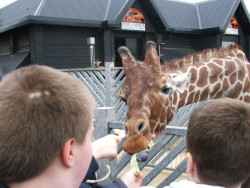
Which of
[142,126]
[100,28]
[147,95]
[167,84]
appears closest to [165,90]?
[167,84]

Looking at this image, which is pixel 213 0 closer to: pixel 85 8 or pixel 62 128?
pixel 85 8

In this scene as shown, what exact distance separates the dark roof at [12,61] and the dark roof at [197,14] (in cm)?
755

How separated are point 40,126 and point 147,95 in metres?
2.28

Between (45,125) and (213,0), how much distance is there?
1965 cm

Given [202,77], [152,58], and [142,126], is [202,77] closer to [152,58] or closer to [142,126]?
[152,58]

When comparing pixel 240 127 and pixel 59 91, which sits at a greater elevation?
pixel 59 91

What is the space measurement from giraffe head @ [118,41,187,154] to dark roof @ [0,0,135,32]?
9.32m

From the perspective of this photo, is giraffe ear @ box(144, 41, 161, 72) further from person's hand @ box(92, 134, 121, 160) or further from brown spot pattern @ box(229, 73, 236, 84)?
person's hand @ box(92, 134, 121, 160)

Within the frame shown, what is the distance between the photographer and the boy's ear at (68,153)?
128 cm

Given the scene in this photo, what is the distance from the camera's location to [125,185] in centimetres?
181

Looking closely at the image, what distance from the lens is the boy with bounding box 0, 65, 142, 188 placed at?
119cm

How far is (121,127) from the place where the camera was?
3.80 m

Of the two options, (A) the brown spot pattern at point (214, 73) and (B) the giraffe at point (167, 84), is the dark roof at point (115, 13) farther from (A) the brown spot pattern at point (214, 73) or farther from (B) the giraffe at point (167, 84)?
(A) the brown spot pattern at point (214, 73)

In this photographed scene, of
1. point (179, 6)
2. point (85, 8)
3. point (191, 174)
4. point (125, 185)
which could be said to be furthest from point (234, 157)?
point (179, 6)
